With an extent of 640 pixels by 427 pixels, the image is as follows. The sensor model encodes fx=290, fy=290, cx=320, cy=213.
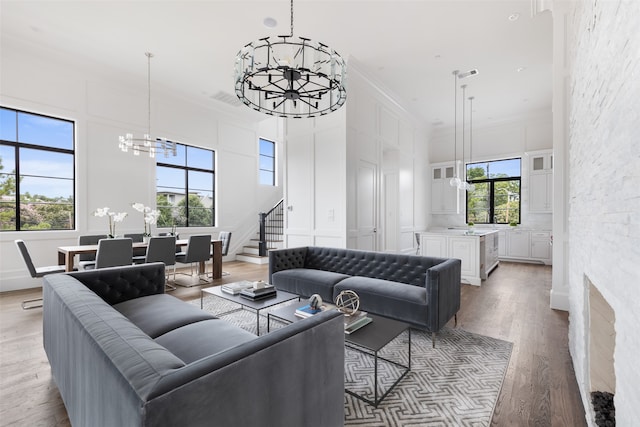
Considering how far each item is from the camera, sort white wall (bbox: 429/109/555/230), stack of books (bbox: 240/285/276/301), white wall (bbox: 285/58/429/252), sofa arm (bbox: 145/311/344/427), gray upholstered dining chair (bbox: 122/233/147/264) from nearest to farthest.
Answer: sofa arm (bbox: 145/311/344/427)
stack of books (bbox: 240/285/276/301)
gray upholstered dining chair (bbox: 122/233/147/264)
white wall (bbox: 285/58/429/252)
white wall (bbox: 429/109/555/230)

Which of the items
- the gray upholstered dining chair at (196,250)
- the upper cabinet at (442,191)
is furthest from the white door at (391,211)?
the gray upholstered dining chair at (196,250)

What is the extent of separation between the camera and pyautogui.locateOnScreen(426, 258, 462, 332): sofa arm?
2740 mm

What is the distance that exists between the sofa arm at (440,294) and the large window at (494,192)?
638cm

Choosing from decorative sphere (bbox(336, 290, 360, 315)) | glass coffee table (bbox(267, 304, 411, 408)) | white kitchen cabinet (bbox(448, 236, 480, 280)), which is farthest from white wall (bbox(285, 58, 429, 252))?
glass coffee table (bbox(267, 304, 411, 408))

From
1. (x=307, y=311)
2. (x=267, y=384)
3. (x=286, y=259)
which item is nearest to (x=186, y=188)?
(x=286, y=259)

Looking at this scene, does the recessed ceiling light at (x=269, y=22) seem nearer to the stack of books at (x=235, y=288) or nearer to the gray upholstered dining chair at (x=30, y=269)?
the stack of books at (x=235, y=288)

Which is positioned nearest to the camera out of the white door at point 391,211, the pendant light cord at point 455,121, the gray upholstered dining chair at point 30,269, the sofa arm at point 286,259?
the gray upholstered dining chair at point 30,269

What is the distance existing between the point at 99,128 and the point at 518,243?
390 inches

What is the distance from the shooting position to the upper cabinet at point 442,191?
→ 28.7 feet

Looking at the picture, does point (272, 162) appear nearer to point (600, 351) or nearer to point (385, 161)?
point (385, 161)

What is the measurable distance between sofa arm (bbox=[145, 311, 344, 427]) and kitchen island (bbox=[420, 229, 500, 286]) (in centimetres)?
444

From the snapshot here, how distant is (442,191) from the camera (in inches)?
351

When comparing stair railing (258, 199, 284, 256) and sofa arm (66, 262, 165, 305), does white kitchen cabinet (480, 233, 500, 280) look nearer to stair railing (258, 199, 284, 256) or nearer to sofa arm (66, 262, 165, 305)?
stair railing (258, 199, 284, 256)

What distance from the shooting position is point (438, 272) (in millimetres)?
2766
